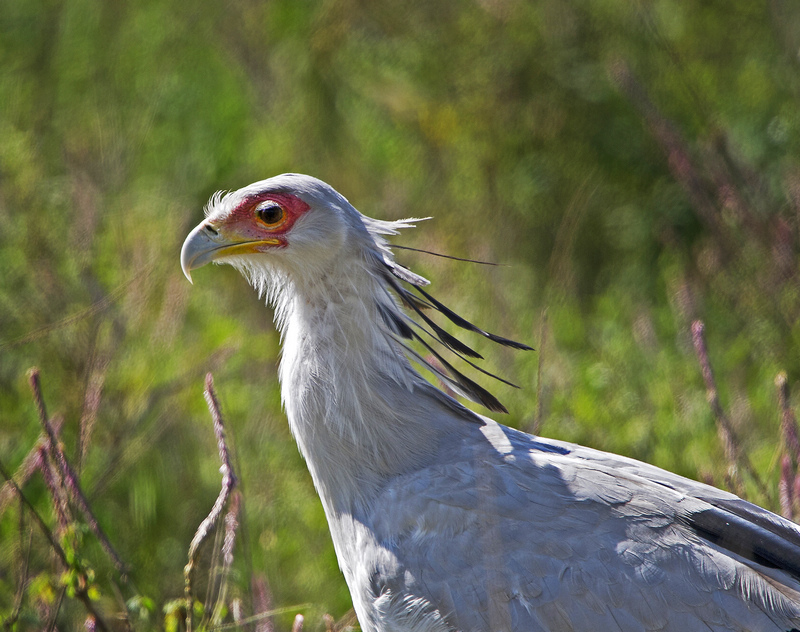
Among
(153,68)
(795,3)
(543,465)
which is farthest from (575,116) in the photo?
(543,465)

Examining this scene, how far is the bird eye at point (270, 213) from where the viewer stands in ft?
9.25

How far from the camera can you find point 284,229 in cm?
284

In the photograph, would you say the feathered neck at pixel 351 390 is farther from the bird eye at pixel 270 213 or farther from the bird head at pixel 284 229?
the bird eye at pixel 270 213

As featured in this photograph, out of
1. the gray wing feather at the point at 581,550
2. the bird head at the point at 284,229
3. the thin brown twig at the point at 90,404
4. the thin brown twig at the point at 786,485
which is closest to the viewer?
the gray wing feather at the point at 581,550

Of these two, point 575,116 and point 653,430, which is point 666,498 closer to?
point 653,430

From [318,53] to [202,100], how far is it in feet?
3.20

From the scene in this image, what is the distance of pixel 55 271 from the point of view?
4703mm

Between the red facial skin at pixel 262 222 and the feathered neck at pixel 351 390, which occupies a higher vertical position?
the red facial skin at pixel 262 222

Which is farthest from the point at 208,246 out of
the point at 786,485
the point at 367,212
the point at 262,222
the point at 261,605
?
the point at 367,212

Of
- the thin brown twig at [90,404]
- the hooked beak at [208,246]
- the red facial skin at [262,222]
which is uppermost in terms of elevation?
the red facial skin at [262,222]

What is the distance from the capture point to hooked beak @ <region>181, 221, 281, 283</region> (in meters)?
2.88

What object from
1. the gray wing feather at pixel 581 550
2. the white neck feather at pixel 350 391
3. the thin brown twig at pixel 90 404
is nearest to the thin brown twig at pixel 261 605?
the white neck feather at pixel 350 391

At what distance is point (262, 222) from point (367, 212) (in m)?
3.50

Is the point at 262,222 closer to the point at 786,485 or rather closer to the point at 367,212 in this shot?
the point at 786,485
